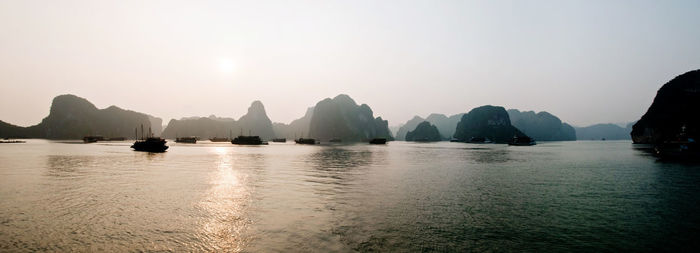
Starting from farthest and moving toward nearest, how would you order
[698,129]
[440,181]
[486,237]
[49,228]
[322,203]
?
1. [698,129]
2. [440,181]
3. [322,203]
4. [49,228]
5. [486,237]

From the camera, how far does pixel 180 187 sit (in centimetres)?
3544

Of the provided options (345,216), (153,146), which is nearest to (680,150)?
(345,216)

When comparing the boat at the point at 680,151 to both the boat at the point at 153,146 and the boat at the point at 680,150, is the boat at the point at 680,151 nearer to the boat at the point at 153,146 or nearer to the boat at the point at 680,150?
the boat at the point at 680,150

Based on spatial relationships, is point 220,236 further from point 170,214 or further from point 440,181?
point 440,181

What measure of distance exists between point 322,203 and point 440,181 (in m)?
19.3

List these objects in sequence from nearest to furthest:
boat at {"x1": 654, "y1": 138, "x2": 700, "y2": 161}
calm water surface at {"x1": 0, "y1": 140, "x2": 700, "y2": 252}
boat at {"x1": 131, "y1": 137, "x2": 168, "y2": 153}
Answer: calm water surface at {"x1": 0, "y1": 140, "x2": 700, "y2": 252} → boat at {"x1": 654, "y1": 138, "x2": 700, "y2": 161} → boat at {"x1": 131, "y1": 137, "x2": 168, "y2": 153}

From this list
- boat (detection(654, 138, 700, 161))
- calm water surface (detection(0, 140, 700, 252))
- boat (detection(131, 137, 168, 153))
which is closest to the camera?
calm water surface (detection(0, 140, 700, 252))

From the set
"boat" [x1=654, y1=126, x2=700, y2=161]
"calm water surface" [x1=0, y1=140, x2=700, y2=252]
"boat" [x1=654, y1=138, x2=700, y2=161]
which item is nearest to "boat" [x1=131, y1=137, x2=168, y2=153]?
"calm water surface" [x1=0, y1=140, x2=700, y2=252]

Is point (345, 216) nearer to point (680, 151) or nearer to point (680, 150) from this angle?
point (680, 151)

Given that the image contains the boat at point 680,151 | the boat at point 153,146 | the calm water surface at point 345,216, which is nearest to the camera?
the calm water surface at point 345,216

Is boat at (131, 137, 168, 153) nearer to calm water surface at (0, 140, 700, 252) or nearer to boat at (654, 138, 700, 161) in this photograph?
calm water surface at (0, 140, 700, 252)

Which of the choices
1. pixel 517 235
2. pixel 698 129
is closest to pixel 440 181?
pixel 517 235

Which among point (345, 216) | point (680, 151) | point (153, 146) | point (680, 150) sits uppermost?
point (153, 146)

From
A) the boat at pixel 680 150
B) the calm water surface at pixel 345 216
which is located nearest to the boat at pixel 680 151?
the boat at pixel 680 150
